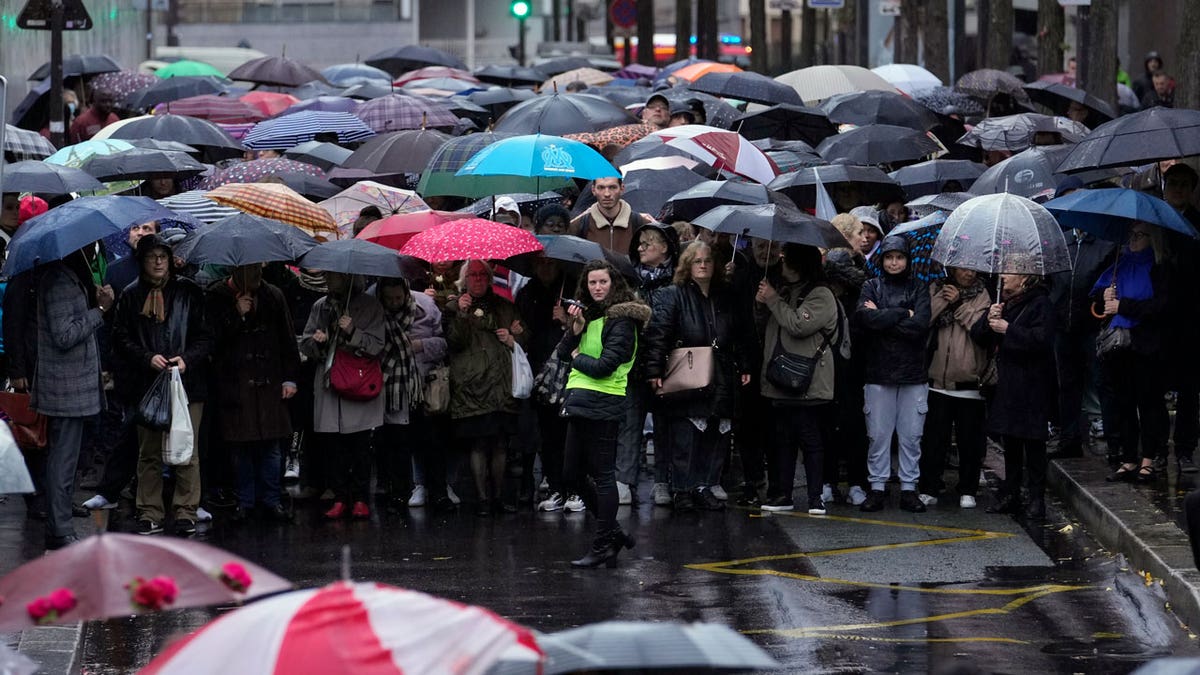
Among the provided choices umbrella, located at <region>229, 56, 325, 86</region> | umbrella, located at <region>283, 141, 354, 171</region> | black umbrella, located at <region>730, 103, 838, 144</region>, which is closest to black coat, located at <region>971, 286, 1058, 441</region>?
umbrella, located at <region>283, 141, 354, 171</region>

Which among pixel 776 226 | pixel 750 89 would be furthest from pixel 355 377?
pixel 750 89

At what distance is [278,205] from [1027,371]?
5.17 m

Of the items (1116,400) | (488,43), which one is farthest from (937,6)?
(488,43)

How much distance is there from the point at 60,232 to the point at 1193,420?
7.09m

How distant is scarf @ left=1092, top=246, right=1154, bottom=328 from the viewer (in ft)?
42.8

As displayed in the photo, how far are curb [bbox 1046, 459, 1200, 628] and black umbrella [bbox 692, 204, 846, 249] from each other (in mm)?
2184

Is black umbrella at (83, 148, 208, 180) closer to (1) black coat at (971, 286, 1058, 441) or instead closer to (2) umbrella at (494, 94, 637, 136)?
(2) umbrella at (494, 94, 637, 136)

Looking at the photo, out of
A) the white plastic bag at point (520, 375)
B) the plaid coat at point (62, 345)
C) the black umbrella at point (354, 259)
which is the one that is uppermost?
the black umbrella at point (354, 259)

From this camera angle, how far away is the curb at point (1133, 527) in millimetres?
10148

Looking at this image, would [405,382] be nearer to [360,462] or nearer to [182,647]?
[360,462]

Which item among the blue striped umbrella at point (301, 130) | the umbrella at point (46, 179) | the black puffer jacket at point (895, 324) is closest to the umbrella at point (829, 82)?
the blue striped umbrella at point (301, 130)

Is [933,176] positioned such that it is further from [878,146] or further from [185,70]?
[185,70]

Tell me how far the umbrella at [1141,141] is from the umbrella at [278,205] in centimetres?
502

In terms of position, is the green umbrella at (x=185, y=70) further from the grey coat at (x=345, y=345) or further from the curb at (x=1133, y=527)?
the curb at (x=1133, y=527)
